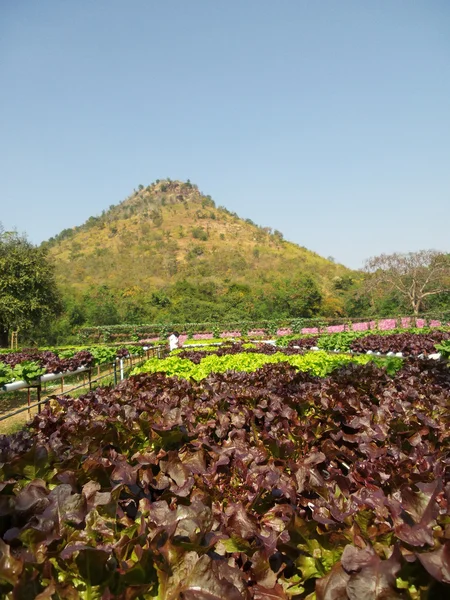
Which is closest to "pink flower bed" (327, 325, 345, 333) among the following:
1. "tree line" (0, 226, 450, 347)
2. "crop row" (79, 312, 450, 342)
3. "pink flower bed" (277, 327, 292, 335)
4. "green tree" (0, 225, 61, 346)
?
"crop row" (79, 312, 450, 342)

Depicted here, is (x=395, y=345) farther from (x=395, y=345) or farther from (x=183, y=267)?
(x=183, y=267)

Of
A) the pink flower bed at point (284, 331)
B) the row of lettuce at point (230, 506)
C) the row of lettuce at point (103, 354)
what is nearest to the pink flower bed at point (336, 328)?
the pink flower bed at point (284, 331)

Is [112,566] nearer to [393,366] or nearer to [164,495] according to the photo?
[164,495]

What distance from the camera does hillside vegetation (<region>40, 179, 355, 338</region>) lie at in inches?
1661

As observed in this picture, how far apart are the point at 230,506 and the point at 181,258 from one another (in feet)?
227

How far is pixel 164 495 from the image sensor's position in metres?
1.74

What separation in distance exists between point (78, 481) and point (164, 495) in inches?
13.7

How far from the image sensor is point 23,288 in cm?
2605

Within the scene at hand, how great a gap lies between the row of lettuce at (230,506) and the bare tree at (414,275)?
38.6 m

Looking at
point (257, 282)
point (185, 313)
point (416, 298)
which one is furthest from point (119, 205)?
point (416, 298)

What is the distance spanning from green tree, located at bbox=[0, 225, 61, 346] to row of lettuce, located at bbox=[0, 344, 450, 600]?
24.7m

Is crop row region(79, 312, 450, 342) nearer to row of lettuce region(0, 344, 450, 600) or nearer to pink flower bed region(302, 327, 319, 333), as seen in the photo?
pink flower bed region(302, 327, 319, 333)

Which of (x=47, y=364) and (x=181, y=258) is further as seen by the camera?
(x=181, y=258)

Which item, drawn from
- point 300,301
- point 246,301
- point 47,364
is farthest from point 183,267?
point 47,364
